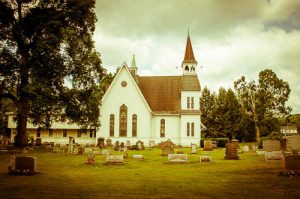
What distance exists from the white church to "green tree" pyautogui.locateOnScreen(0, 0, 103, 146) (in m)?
15.2

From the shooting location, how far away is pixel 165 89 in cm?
5153

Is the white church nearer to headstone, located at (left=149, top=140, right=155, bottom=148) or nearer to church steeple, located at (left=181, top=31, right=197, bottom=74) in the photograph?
headstone, located at (left=149, top=140, right=155, bottom=148)

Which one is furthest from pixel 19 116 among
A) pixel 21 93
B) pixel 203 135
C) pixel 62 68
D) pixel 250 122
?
pixel 250 122

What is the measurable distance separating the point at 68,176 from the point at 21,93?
16667mm

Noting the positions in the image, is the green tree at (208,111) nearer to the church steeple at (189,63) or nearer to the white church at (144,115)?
the white church at (144,115)

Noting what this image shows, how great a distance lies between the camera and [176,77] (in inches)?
2072

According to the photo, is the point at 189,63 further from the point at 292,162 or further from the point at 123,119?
the point at 292,162

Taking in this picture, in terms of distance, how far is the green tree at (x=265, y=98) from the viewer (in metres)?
60.0

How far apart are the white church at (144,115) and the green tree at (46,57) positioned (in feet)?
49.9

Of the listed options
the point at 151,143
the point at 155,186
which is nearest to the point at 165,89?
the point at 151,143

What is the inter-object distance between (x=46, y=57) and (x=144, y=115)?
863 inches

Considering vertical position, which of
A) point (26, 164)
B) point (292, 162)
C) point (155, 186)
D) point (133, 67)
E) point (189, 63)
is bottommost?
point (155, 186)

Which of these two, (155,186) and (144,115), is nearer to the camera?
(155,186)

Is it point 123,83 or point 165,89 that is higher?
point 123,83
